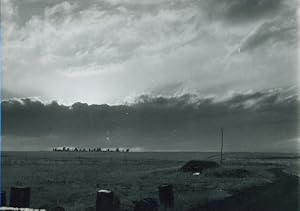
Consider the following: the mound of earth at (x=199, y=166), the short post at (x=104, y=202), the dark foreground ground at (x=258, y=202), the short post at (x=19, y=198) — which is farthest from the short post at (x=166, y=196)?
the mound of earth at (x=199, y=166)

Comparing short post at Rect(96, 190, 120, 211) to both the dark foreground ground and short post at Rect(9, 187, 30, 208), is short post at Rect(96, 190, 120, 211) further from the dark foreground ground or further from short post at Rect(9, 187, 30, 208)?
the dark foreground ground

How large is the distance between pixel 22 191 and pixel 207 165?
48.8 metres

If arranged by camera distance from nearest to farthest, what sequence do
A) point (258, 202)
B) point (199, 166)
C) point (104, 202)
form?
1. point (104, 202)
2. point (258, 202)
3. point (199, 166)

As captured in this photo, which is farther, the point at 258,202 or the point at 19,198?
the point at 258,202

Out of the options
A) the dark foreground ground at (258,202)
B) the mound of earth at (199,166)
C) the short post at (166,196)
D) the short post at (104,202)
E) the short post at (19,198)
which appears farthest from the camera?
the mound of earth at (199,166)

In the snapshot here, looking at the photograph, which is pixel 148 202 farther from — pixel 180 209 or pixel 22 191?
pixel 180 209

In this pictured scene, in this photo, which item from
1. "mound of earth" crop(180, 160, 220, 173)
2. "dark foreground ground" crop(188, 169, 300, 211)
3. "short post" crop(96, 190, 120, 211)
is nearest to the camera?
"short post" crop(96, 190, 120, 211)

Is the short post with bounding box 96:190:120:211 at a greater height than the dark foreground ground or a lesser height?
greater

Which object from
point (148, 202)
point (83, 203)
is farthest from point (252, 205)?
point (148, 202)

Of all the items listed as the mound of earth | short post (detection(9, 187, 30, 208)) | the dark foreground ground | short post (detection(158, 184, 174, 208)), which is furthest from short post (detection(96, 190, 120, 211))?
the mound of earth

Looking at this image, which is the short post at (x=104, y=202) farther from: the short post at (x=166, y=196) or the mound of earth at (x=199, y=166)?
the mound of earth at (x=199, y=166)

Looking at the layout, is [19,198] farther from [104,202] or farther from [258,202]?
[258,202]

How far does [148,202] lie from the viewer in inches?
286

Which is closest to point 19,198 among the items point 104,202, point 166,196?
point 104,202
